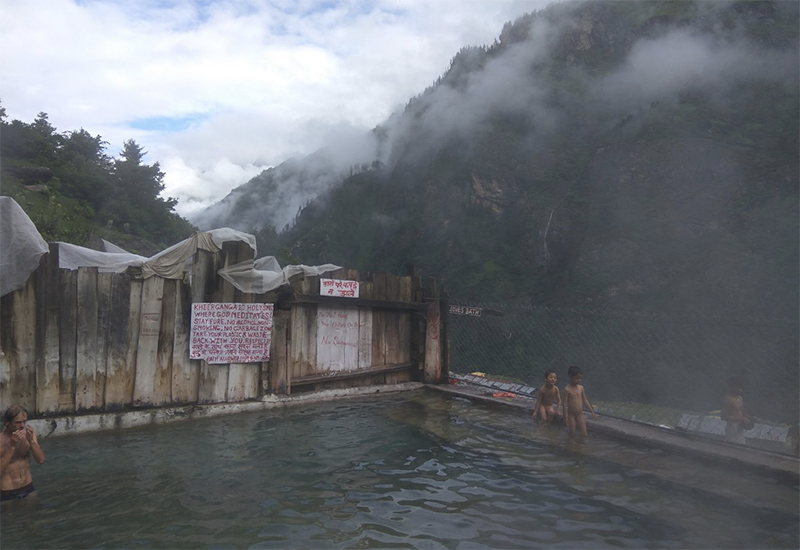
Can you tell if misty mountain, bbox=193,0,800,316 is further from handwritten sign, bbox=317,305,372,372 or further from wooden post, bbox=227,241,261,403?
Answer: wooden post, bbox=227,241,261,403

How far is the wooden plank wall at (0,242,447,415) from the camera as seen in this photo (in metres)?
7.02

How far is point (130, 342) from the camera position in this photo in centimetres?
786

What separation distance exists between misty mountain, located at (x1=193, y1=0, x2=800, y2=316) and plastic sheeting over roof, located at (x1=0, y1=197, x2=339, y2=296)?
3629cm

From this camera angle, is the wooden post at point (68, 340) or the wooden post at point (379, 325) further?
the wooden post at point (379, 325)

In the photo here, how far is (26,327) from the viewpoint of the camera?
6.98 m

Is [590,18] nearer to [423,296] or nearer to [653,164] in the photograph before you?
[653,164]

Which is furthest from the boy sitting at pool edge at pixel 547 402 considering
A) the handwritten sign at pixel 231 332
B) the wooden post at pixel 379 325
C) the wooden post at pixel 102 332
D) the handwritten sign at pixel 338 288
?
the wooden post at pixel 102 332

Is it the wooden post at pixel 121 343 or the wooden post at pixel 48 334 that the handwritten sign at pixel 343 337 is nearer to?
the wooden post at pixel 121 343

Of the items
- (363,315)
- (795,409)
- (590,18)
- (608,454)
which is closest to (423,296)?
(363,315)

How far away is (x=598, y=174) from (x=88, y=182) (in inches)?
2477

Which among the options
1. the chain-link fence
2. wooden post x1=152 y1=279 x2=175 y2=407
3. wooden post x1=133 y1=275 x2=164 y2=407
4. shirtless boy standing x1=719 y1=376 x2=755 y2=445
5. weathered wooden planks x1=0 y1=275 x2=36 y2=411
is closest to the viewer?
weathered wooden planks x1=0 y1=275 x2=36 y2=411

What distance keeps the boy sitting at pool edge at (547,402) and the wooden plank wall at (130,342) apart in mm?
3563

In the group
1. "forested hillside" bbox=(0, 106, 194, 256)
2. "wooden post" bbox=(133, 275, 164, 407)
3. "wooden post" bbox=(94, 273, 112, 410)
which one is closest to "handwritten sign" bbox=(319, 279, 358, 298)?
"wooden post" bbox=(133, 275, 164, 407)

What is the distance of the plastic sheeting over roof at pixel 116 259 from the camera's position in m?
6.80
